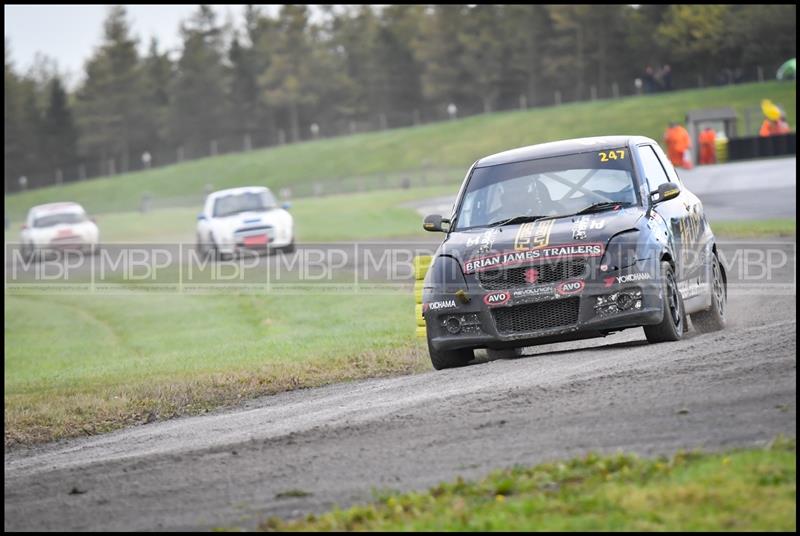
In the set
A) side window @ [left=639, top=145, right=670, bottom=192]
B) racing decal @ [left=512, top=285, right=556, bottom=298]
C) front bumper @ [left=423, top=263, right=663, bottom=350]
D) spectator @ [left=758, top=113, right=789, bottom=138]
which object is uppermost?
spectator @ [left=758, top=113, right=789, bottom=138]

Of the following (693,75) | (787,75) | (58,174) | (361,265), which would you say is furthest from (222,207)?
(58,174)

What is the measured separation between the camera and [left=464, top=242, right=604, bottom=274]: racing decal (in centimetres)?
1063

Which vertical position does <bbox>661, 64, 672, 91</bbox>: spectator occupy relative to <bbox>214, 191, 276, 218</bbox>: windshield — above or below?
above

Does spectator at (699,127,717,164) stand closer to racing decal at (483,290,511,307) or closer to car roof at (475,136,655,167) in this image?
car roof at (475,136,655,167)

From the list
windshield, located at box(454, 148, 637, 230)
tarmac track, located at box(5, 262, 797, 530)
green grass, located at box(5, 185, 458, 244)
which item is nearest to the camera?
tarmac track, located at box(5, 262, 797, 530)

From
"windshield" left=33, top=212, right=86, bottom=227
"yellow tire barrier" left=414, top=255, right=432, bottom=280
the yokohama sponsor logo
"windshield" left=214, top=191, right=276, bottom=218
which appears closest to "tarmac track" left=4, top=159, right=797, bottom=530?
the yokohama sponsor logo

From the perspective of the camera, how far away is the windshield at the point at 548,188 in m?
11.5

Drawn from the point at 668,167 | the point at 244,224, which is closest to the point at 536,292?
the point at 668,167

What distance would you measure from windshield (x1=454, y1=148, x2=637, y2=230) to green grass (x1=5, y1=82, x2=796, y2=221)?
5355 centimetres

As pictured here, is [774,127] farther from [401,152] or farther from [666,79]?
[401,152]

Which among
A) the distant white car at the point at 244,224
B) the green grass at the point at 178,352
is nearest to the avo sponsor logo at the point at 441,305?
the green grass at the point at 178,352

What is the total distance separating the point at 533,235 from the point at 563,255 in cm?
38

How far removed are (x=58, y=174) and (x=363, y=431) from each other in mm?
108324

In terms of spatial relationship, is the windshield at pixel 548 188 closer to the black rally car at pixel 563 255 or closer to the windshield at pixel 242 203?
the black rally car at pixel 563 255
